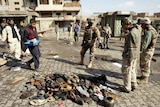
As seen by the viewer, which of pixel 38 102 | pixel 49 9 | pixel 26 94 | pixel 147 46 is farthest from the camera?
pixel 49 9

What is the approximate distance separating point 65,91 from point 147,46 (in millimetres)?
3016

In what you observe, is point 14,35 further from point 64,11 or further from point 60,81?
point 64,11

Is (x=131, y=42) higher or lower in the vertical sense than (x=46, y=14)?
lower

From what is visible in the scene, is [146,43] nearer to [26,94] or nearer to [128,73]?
[128,73]

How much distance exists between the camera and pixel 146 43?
205 inches

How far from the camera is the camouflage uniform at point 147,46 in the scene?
5199 millimetres

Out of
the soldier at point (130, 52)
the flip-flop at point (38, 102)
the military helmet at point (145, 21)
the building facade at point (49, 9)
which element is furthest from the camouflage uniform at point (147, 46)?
the building facade at point (49, 9)

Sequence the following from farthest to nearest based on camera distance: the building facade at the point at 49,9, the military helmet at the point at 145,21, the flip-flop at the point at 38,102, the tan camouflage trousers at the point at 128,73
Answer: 1. the building facade at the point at 49,9
2. the military helmet at the point at 145,21
3. the tan camouflage trousers at the point at 128,73
4. the flip-flop at the point at 38,102

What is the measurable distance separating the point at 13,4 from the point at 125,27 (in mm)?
43307

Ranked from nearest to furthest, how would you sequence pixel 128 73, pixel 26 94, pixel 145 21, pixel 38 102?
1. pixel 38 102
2. pixel 26 94
3. pixel 128 73
4. pixel 145 21

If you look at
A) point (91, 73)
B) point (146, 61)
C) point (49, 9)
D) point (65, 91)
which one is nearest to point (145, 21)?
point (146, 61)

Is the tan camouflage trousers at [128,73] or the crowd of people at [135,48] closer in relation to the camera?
the crowd of people at [135,48]

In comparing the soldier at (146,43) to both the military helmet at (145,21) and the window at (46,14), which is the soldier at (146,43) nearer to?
the military helmet at (145,21)

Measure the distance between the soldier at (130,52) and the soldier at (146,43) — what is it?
0.64 meters
